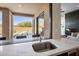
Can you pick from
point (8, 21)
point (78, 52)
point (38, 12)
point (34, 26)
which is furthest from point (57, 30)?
point (8, 21)

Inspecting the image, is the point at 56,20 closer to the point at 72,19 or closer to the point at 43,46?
the point at 43,46

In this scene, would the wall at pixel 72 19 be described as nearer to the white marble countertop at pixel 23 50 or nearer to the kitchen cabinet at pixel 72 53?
the kitchen cabinet at pixel 72 53

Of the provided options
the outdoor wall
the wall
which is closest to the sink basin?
the outdoor wall

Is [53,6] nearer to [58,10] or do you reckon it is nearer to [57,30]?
[58,10]

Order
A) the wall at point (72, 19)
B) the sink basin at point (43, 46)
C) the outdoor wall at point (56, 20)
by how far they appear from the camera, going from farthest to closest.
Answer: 1. the wall at point (72, 19)
2. the outdoor wall at point (56, 20)
3. the sink basin at point (43, 46)

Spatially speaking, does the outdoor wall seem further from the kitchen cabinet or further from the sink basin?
the kitchen cabinet

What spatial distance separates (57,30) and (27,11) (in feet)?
4.35

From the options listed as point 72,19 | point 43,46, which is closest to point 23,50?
point 43,46

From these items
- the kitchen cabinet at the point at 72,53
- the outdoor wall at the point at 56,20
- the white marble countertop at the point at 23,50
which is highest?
the outdoor wall at the point at 56,20

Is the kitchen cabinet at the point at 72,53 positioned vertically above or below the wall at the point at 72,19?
below

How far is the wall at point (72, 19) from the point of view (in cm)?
427

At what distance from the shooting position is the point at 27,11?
3.29 meters

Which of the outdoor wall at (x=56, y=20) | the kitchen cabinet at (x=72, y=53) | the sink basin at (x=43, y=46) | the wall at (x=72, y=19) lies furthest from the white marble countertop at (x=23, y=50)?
the wall at (x=72, y=19)

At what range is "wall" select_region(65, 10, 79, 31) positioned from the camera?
14.0 ft
